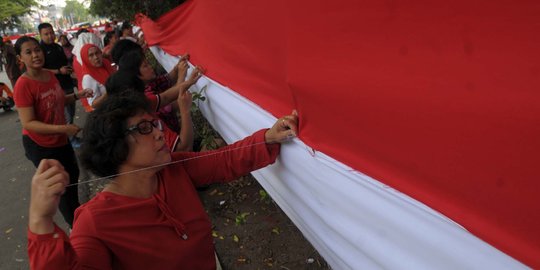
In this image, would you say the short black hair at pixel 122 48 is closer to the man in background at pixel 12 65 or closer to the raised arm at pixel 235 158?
the raised arm at pixel 235 158

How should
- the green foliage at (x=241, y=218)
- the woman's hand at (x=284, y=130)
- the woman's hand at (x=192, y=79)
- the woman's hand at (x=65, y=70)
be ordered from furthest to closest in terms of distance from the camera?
the woman's hand at (x=65, y=70)
the green foliage at (x=241, y=218)
the woman's hand at (x=192, y=79)
the woman's hand at (x=284, y=130)

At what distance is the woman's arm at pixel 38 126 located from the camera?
8.14 feet

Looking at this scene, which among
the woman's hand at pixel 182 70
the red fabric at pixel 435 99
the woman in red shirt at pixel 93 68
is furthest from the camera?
the woman in red shirt at pixel 93 68

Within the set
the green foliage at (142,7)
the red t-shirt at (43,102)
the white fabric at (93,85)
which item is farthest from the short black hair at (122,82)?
the green foliage at (142,7)

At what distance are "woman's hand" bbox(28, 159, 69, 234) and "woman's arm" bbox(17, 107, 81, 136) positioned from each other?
5.22 feet

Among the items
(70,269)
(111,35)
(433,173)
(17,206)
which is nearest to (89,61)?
(17,206)

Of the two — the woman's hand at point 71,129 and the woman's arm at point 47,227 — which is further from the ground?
the woman's hand at point 71,129

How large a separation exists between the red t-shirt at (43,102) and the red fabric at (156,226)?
5.16ft

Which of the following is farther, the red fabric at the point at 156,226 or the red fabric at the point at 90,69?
the red fabric at the point at 90,69

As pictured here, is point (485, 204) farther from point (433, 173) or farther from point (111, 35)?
point (111, 35)

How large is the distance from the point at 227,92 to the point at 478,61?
1962 millimetres

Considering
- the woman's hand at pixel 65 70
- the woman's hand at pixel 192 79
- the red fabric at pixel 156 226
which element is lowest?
the red fabric at pixel 156 226

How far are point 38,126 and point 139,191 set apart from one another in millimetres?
1538

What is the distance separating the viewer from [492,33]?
30.6 inches
